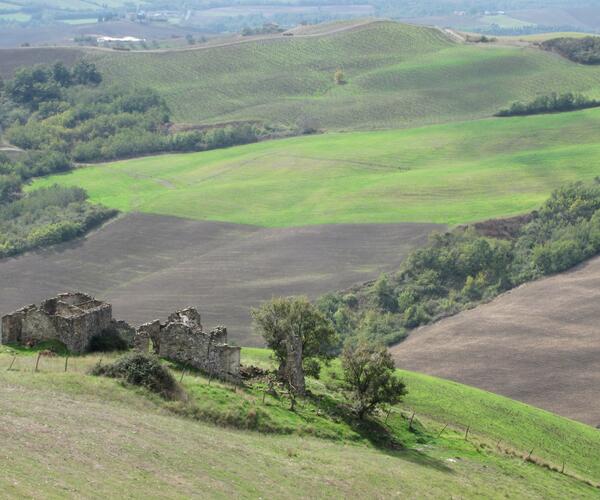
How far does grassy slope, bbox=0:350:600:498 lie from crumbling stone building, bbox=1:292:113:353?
1947 mm

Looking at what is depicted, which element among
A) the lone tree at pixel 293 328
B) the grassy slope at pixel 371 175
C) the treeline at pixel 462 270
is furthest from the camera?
the grassy slope at pixel 371 175

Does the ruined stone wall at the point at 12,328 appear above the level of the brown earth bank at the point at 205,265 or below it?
above

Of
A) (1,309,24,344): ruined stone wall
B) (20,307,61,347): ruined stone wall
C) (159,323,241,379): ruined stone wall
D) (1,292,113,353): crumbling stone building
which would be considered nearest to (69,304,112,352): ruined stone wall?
(1,292,113,353): crumbling stone building

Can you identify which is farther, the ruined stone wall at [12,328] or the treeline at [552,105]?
the treeline at [552,105]

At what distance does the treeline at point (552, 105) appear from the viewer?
188m

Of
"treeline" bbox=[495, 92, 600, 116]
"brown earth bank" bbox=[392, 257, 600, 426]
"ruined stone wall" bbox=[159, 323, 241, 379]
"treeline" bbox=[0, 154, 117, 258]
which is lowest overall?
"brown earth bank" bbox=[392, 257, 600, 426]

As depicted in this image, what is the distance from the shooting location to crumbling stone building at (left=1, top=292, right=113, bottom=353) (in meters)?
52.7

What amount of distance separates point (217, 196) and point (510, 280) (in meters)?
48.3

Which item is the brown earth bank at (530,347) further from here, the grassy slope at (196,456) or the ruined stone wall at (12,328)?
the ruined stone wall at (12,328)

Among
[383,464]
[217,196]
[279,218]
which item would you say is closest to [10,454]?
[383,464]

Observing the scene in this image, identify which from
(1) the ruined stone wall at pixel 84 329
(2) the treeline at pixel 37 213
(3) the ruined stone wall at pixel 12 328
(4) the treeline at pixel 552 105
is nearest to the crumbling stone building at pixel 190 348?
(1) the ruined stone wall at pixel 84 329

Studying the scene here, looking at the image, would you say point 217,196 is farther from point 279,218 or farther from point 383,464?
point 383,464

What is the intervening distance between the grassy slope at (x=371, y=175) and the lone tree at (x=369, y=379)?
77039 millimetres

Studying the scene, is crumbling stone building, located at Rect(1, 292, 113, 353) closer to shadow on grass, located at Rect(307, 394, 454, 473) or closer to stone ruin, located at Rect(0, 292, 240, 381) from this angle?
stone ruin, located at Rect(0, 292, 240, 381)
